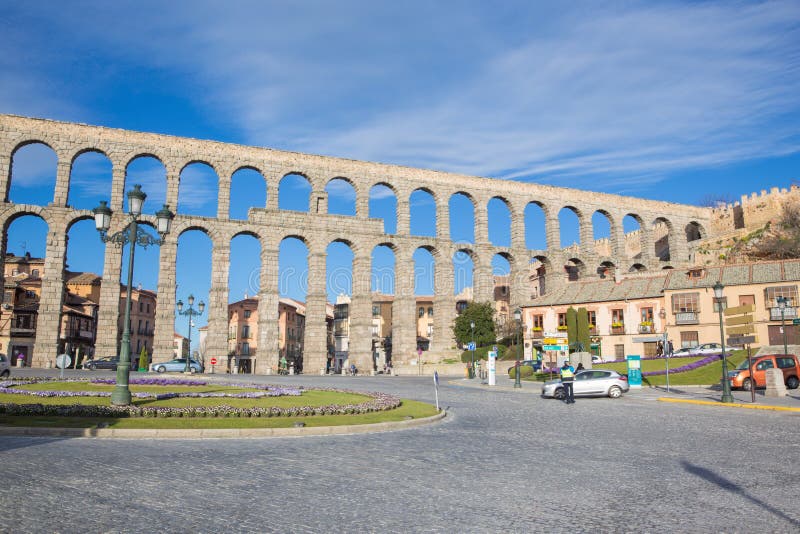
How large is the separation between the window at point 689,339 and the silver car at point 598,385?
23.8 meters

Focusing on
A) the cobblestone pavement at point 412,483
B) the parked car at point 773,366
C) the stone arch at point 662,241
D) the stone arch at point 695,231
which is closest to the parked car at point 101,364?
the cobblestone pavement at point 412,483

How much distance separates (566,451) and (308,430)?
6.03 meters

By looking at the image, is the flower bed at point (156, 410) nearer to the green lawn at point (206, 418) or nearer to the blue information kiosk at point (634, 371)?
the green lawn at point (206, 418)

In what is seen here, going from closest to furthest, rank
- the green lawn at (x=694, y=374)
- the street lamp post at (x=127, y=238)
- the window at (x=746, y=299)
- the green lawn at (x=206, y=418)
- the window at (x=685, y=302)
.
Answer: the green lawn at (x=206, y=418) → the street lamp post at (x=127, y=238) → the green lawn at (x=694, y=374) → the window at (x=746, y=299) → the window at (x=685, y=302)

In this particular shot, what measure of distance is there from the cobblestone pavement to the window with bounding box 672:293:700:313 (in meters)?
37.2

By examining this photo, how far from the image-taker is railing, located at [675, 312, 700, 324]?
48.6m

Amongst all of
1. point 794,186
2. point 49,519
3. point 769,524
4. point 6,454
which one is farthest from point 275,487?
point 794,186

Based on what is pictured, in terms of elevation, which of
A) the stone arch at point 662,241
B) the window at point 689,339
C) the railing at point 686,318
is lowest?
the window at point 689,339

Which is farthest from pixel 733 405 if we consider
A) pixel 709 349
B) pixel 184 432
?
pixel 709 349

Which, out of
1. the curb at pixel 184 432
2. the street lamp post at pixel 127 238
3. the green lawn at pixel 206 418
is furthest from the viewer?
the street lamp post at pixel 127 238

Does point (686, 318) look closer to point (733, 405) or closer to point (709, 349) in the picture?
point (709, 349)

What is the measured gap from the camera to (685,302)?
49.4 m

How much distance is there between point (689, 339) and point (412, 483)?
154ft

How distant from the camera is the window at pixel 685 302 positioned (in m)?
48.8
